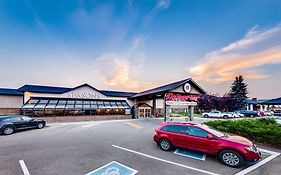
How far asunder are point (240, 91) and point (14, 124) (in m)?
52.7

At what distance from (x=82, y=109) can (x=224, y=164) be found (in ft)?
71.9

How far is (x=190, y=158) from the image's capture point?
23.0 ft

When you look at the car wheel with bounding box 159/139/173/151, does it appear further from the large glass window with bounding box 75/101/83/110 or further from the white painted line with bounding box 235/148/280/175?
the large glass window with bounding box 75/101/83/110

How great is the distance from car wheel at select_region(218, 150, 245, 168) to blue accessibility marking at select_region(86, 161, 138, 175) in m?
3.73

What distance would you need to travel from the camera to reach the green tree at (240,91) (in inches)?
1736

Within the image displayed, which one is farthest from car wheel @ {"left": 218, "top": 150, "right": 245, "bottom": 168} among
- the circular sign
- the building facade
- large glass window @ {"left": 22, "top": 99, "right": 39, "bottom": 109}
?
large glass window @ {"left": 22, "top": 99, "right": 39, "bottom": 109}

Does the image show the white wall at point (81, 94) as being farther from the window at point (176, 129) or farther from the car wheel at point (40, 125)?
the window at point (176, 129)

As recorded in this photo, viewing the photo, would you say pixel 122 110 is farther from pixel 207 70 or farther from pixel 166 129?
pixel 166 129

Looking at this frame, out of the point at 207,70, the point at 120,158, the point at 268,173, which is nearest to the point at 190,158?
the point at 268,173

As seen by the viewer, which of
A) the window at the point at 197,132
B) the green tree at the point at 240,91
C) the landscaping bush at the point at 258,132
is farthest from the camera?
the green tree at the point at 240,91

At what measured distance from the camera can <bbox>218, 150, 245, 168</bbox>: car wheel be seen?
6.01 metres

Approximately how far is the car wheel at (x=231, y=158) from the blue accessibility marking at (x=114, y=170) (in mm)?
3730

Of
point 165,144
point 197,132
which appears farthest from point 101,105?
point 197,132

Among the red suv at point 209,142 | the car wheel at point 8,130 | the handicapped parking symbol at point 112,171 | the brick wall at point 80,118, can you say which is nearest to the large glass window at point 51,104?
the brick wall at point 80,118
